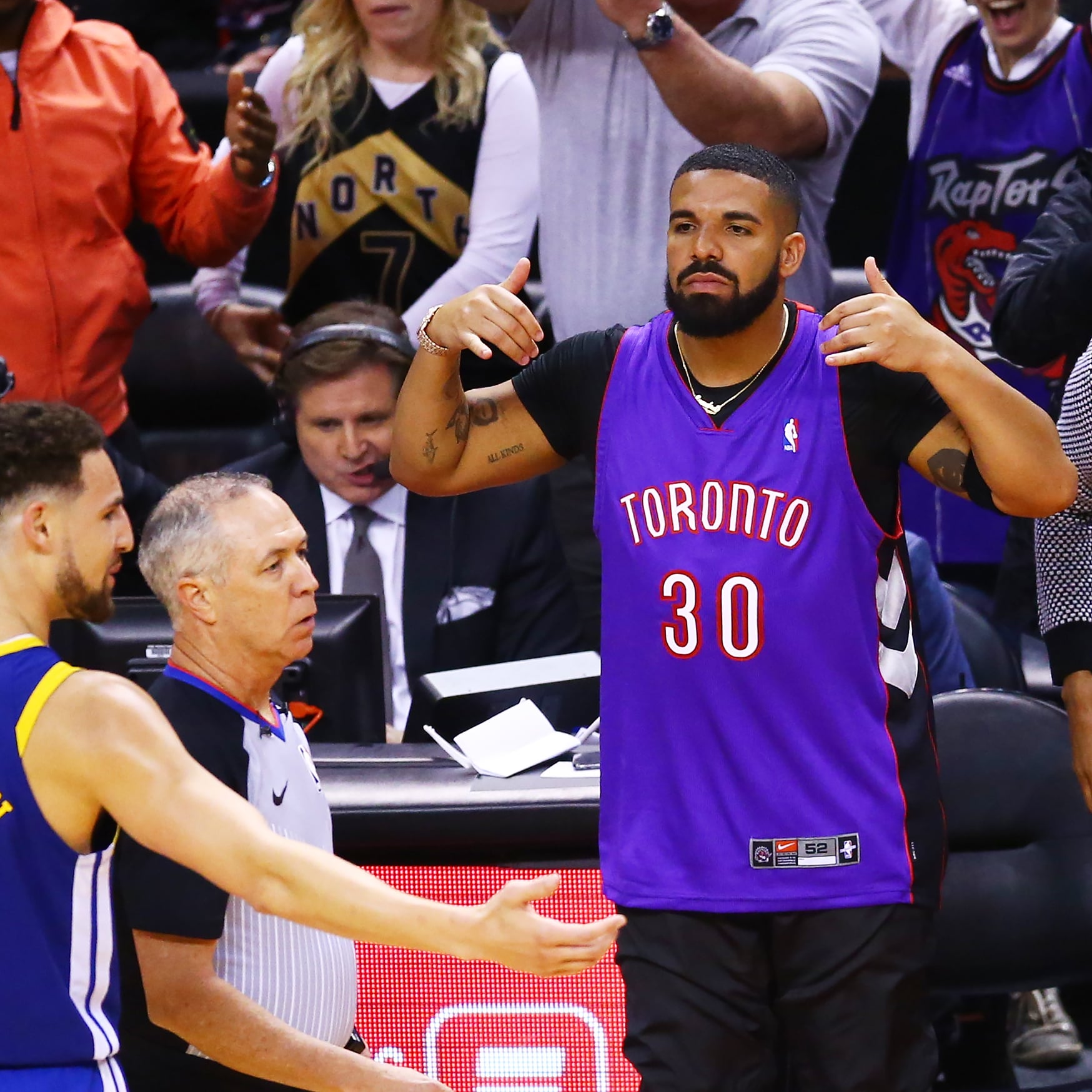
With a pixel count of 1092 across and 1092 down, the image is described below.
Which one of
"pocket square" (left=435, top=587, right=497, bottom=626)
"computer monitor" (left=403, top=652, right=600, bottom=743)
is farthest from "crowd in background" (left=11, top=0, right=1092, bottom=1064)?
"computer monitor" (left=403, top=652, right=600, bottom=743)

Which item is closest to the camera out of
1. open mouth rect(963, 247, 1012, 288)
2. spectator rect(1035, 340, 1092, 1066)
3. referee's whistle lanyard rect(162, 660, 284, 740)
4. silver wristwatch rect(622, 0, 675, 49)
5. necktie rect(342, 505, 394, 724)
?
referee's whistle lanyard rect(162, 660, 284, 740)

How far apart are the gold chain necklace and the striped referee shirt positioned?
777mm

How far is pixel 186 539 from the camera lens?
2611 millimetres

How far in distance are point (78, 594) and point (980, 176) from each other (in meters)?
2.87

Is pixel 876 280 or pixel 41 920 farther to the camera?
pixel 876 280

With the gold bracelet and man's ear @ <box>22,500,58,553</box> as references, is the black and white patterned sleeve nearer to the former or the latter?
the gold bracelet

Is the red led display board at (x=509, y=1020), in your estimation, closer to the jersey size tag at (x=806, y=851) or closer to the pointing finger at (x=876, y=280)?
the jersey size tag at (x=806, y=851)

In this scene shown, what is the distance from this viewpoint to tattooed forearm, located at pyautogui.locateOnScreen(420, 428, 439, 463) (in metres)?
2.77

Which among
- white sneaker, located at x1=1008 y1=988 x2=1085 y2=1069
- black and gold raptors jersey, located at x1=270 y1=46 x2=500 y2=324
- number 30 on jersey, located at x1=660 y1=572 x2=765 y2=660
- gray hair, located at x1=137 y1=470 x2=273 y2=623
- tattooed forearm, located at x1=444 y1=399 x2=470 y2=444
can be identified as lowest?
white sneaker, located at x1=1008 y1=988 x2=1085 y2=1069

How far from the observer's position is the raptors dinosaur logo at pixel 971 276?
4438mm

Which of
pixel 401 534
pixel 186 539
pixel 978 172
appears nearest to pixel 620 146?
pixel 401 534

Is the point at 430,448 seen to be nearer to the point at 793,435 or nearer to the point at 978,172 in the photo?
the point at 793,435

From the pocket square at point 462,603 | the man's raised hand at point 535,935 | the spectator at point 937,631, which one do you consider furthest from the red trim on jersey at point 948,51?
the man's raised hand at point 535,935

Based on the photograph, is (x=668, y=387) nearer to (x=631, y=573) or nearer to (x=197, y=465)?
(x=631, y=573)
